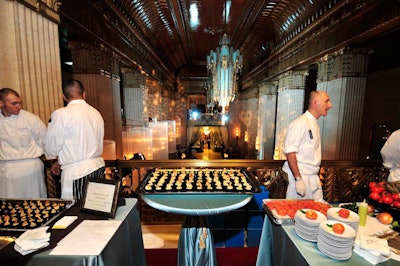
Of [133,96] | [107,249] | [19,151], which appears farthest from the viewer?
[133,96]

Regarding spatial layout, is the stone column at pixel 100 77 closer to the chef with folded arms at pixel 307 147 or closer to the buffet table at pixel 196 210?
the buffet table at pixel 196 210

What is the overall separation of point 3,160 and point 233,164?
9.37ft

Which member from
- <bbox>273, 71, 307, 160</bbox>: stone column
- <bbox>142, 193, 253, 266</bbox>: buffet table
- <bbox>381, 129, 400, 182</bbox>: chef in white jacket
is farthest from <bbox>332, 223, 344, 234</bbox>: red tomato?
<bbox>273, 71, 307, 160</bbox>: stone column

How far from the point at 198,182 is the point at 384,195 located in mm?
1600

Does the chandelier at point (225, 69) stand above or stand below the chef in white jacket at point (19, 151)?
above

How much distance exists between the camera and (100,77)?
4.91m

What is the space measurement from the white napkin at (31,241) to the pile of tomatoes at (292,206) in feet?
5.48

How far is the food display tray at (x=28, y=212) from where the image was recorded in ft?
4.99

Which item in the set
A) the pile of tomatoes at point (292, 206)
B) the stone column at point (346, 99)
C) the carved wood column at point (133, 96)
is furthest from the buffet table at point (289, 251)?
the carved wood column at point (133, 96)

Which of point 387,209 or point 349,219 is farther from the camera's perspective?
point 387,209

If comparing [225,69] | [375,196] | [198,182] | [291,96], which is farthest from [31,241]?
[291,96]

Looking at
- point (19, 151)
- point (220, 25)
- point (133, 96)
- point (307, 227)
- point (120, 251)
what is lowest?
point (120, 251)

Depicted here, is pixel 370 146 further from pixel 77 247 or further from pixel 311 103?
pixel 77 247

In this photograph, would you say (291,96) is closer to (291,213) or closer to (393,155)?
(393,155)
